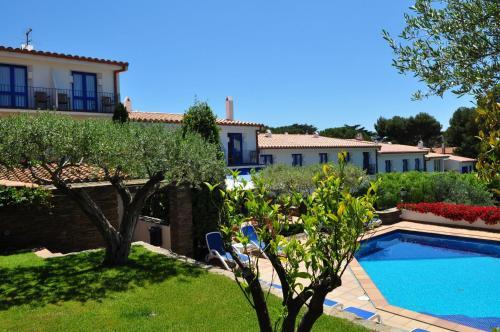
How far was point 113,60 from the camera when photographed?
26.0 m

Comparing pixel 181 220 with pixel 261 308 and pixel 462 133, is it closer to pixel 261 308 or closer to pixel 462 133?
pixel 261 308

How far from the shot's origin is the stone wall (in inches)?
613

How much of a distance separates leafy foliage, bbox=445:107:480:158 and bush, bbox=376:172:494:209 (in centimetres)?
3887

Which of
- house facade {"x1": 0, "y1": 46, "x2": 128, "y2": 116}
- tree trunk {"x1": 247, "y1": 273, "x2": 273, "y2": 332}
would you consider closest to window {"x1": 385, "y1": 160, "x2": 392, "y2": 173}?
house facade {"x1": 0, "y1": 46, "x2": 128, "y2": 116}

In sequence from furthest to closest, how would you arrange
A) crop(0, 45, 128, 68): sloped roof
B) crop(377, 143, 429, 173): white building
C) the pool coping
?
crop(377, 143, 429, 173): white building
crop(0, 45, 128, 68): sloped roof
the pool coping

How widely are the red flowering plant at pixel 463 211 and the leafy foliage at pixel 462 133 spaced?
45.2m

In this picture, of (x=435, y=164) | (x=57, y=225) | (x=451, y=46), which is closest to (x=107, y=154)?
(x=57, y=225)

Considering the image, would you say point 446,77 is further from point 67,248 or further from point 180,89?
point 180,89

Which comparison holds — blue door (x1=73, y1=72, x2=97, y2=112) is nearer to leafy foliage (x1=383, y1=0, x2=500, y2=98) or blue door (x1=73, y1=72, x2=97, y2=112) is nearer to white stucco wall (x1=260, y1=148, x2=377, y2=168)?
white stucco wall (x1=260, y1=148, x2=377, y2=168)

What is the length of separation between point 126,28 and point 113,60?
6395mm

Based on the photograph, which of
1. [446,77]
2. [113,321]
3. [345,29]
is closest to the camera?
[446,77]

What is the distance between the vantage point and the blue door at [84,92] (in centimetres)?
2516

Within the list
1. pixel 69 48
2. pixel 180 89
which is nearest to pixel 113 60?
pixel 69 48

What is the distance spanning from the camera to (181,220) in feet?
55.0
